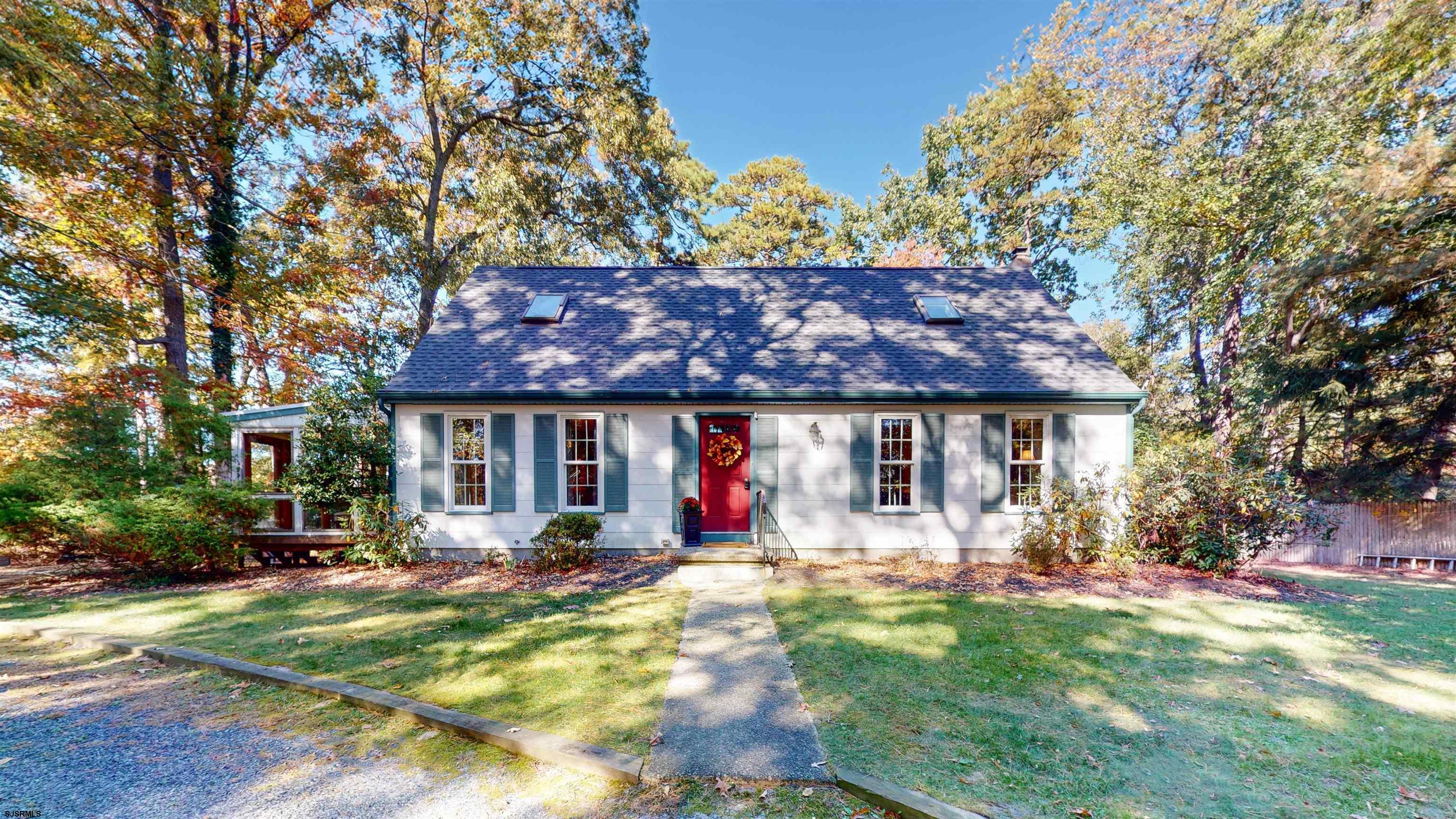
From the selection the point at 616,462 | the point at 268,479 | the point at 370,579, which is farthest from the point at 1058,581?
the point at 268,479

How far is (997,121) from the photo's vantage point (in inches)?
786

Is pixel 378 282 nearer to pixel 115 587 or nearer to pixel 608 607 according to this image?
pixel 115 587

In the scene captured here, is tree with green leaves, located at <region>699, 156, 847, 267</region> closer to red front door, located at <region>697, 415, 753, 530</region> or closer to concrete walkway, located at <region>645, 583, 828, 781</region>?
red front door, located at <region>697, 415, 753, 530</region>

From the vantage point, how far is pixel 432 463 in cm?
887

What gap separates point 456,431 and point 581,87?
37.5 feet

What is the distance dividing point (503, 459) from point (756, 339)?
5.35 metres

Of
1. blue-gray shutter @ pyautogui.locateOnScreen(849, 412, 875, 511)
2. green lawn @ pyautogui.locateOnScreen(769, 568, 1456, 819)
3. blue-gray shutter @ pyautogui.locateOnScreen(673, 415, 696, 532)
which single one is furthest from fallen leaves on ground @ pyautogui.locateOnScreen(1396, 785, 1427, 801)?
blue-gray shutter @ pyautogui.locateOnScreen(673, 415, 696, 532)

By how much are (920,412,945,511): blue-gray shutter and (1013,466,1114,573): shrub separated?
1.40 m

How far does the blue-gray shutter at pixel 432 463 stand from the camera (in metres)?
8.83

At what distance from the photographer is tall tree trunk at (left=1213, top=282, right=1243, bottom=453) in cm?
1384

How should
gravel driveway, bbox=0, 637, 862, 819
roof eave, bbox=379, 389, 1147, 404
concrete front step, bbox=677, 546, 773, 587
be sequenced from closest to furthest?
gravel driveway, bbox=0, 637, 862, 819 < concrete front step, bbox=677, 546, 773, 587 < roof eave, bbox=379, 389, 1147, 404

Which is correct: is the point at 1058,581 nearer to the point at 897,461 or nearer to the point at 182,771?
the point at 897,461

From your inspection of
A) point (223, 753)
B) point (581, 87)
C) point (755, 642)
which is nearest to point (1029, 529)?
point (755, 642)

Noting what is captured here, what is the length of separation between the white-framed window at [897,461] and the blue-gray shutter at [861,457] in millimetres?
85
